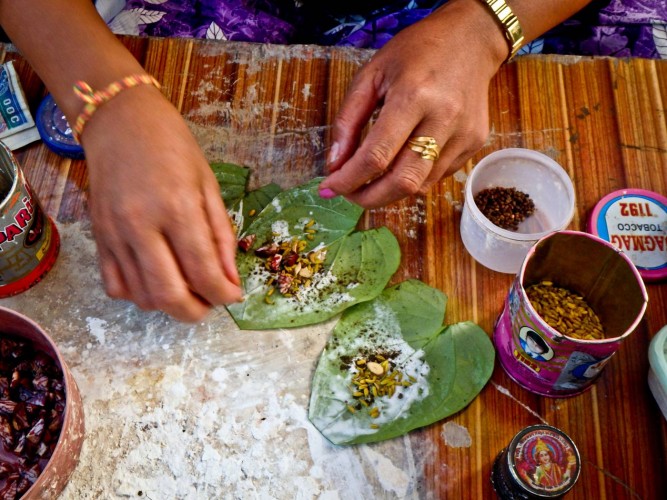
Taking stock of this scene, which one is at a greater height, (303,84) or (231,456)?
(303,84)

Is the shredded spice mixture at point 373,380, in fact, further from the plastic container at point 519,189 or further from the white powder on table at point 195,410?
the plastic container at point 519,189

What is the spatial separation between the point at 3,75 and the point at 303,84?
58 cm

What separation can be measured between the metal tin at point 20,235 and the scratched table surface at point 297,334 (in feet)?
0.09

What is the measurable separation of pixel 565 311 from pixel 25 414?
0.81 metres

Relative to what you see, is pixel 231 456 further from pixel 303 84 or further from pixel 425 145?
pixel 303 84

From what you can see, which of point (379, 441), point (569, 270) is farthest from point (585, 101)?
point (379, 441)

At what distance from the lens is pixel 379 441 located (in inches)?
39.2

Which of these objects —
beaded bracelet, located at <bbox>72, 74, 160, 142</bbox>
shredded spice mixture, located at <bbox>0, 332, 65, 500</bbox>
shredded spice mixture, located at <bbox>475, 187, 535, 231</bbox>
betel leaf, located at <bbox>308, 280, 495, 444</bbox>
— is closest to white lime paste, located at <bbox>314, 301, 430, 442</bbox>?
betel leaf, located at <bbox>308, 280, 495, 444</bbox>

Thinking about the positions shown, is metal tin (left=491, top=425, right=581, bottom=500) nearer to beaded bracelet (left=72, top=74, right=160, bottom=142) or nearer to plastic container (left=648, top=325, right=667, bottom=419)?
plastic container (left=648, top=325, right=667, bottom=419)

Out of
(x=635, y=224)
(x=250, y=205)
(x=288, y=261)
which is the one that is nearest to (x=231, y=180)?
(x=250, y=205)

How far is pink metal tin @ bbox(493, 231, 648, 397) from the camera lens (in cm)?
90

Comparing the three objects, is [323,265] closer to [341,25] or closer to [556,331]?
[556,331]

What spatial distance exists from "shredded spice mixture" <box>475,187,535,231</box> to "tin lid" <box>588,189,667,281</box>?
0.38 feet

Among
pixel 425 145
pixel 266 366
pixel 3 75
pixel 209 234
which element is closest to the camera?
pixel 209 234
